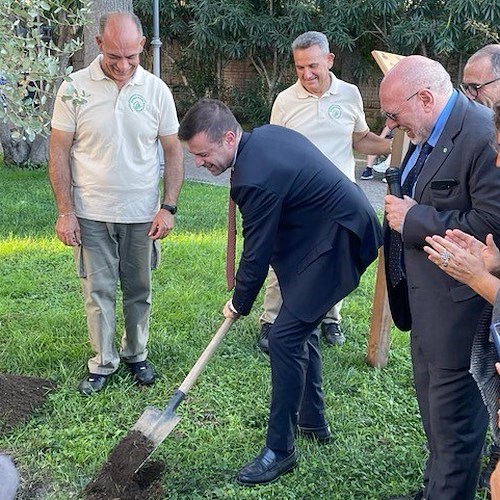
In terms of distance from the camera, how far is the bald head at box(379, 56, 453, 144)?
259 centimetres

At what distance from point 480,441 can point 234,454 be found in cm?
129

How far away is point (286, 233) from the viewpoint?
327cm

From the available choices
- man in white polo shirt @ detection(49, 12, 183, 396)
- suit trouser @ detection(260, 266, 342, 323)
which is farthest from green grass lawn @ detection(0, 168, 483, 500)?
man in white polo shirt @ detection(49, 12, 183, 396)

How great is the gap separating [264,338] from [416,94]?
2503mm

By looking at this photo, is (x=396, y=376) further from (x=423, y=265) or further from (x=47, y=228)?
(x=47, y=228)

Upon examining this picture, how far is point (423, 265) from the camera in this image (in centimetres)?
269

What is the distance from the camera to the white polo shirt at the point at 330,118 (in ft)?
15.0

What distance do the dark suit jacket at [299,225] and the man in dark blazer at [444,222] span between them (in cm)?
47

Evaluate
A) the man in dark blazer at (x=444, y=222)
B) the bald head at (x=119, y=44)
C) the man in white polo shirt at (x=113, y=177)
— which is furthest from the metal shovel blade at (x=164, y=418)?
the bald head at (x=119, y=44)

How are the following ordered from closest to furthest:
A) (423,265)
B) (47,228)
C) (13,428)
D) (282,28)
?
(423,265)
(13,428)
(47,228)
(282,28)

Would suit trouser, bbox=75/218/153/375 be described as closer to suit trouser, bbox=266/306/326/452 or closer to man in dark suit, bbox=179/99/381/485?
man in dark suit, bbox=179/99/381/485

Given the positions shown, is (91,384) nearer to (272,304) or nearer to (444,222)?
(272,304)

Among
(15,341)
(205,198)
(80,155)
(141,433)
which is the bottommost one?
Answer: (205,198)

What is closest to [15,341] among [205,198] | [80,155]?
[80,155]
